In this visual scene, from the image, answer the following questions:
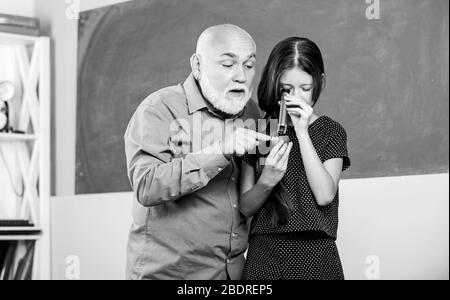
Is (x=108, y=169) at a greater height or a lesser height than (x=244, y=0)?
lesser

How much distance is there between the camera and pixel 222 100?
54.2 inches

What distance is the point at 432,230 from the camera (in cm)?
181

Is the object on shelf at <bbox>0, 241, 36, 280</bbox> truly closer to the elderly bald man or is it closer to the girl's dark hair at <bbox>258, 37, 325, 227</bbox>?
the elderly bald man

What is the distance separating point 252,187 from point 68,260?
182cm

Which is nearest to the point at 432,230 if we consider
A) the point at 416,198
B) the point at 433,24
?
the point at 416,198

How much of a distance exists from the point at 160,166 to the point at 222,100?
0.18 meters

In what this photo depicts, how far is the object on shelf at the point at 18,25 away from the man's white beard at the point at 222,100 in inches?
74.8

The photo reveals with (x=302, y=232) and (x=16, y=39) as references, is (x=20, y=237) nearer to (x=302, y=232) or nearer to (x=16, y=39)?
(x=16, y=39)

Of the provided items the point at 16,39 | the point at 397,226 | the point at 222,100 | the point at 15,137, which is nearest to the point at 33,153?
the point at 15,137

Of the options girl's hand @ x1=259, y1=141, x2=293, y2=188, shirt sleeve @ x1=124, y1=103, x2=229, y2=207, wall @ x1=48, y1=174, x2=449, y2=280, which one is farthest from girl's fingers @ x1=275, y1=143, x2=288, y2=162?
wall @ x1=48, y1=174, x2=449, y2=280

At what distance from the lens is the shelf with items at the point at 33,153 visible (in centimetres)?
311

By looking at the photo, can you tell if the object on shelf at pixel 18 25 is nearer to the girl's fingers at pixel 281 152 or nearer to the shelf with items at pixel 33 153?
the shelf with items at pixel 33 153

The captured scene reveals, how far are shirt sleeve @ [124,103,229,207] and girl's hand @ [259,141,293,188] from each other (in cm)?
8

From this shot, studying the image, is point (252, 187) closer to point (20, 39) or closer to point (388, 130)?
point (388, 130)
